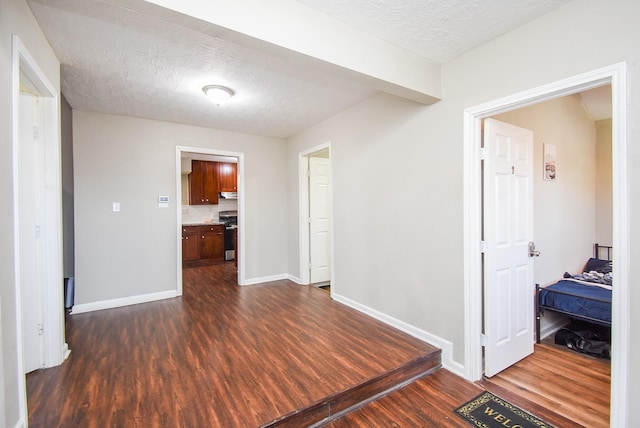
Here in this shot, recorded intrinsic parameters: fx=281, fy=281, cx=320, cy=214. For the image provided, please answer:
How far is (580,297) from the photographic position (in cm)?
281

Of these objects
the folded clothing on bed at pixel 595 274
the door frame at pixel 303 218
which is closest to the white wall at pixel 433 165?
the door frame at pixel 303 218

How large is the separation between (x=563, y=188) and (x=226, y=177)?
6.55 metres

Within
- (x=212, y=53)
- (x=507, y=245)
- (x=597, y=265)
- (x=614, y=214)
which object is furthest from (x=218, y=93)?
(x=597, y=265)

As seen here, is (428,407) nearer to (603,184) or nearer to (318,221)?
(318,221)

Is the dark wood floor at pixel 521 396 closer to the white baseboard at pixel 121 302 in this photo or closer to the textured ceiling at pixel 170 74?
the textured ceiling at pixel 170 74

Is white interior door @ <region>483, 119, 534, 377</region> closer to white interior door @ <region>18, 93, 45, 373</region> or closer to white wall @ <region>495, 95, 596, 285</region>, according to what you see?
white wall @ <region>495, 95, 596, 285</region>

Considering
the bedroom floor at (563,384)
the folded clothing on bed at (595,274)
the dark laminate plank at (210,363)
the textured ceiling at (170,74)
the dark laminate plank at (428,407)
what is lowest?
the bedroom floor at (563,384)

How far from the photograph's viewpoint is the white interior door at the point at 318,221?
465cm

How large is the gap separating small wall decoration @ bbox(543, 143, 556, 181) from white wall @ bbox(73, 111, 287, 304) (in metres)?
4.19

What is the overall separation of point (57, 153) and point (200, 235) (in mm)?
4429

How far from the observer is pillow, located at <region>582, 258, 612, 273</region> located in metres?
3.63

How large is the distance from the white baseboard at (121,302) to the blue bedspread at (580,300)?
4.65m

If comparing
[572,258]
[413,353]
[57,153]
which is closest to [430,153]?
[413,353]

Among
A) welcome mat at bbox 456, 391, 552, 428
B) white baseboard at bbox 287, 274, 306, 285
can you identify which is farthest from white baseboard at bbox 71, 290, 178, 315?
welcome mat at bbox 456, 391, 552, 428
